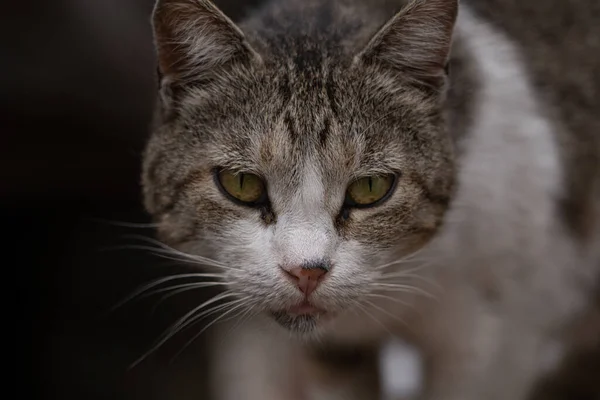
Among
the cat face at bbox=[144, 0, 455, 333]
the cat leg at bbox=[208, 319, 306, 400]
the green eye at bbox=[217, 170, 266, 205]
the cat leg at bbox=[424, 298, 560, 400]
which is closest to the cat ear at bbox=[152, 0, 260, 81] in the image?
the cat face at bbox=[144, 0, 455, 333]

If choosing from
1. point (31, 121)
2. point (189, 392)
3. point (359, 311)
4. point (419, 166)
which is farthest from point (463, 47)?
point (189, 392)

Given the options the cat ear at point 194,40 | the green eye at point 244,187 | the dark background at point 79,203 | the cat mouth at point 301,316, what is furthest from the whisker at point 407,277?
the dark background at point 79,203

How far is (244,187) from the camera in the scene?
1.41 metres

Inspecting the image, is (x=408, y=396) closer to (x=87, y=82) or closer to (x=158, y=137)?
(x=158, y=137)

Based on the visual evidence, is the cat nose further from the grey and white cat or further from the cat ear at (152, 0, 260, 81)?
the cat ear at (152, 0, 260, 81)

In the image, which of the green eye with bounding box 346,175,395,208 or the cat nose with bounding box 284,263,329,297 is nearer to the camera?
the cat nose with bounding box 284,263,329,297

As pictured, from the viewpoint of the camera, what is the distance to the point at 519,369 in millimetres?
1909

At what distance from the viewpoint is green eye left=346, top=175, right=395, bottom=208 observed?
55.9 inches

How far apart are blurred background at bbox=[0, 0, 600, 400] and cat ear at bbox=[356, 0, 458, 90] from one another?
0.61 metres

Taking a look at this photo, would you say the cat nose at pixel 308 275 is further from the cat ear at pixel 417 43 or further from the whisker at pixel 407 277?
the cat ear at pixel 417 43

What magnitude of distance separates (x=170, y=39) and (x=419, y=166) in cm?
46

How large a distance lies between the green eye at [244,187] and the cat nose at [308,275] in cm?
14

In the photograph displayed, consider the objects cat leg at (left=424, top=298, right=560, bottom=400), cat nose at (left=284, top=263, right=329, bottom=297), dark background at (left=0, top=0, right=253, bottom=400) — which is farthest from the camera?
dark background at (left=0, top=0, right=253, bottom=400)

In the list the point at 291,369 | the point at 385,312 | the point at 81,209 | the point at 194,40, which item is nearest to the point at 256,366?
the point at 291,369
